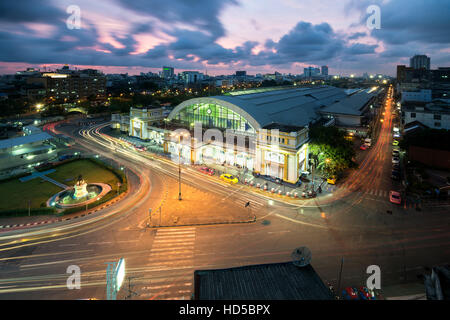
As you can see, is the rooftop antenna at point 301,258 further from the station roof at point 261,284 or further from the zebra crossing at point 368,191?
the zebra crossing at point 368,191

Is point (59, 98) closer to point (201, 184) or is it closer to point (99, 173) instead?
point (99, 173)

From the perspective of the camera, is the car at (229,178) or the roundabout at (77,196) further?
the car at (229,178)

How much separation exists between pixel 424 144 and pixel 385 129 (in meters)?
35.0

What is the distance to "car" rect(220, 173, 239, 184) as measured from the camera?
38281 millimetres

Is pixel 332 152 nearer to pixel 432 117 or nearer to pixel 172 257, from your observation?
pixel 172 257

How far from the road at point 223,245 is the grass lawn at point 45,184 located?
904cm

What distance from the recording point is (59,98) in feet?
387

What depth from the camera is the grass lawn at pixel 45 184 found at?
107 feet

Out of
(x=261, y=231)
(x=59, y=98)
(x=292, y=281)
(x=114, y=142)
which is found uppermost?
(x=59, y=98)

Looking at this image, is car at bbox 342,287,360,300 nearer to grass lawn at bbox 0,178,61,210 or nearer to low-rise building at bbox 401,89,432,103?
grass lawn at bbox 0,178,61,210

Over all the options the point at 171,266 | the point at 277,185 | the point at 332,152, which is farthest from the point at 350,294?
the point at 332,152

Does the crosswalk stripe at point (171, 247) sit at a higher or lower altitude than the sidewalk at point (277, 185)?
lower

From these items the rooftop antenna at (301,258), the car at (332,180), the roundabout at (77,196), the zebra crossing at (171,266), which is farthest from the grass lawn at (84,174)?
the car at (332,180)
